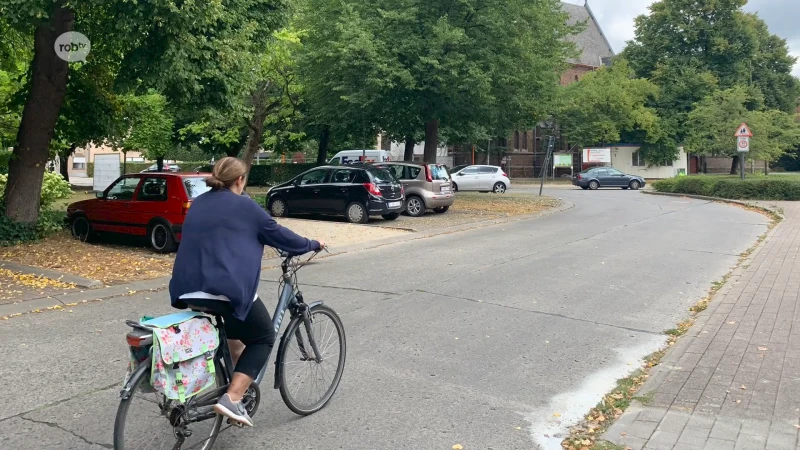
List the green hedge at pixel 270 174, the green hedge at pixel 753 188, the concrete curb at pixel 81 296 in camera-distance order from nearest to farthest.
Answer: the concrete curb at pixel 81 296
the green hedge at pixel 753 188
the green hedge at pixel 270 174

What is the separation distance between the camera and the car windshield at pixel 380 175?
60.6 ft

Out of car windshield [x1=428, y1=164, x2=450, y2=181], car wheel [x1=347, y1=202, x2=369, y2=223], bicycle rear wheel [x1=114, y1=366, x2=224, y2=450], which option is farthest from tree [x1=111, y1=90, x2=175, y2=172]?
bicycle rear wheel [x1=114, y1=366, x2=224, y2=450]

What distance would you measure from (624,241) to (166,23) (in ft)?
33.7

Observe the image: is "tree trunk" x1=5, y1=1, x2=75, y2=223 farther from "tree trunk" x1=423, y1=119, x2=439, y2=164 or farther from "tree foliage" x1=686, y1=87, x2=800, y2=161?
"tree foliage" x1=686, y1=87, x2=800, y2=161

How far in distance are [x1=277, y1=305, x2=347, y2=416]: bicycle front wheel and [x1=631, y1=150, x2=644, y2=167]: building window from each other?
57521 millimetres

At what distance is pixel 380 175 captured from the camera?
734 inches

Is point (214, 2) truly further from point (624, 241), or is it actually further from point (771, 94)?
point (771, 94)

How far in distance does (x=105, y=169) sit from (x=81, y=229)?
19.3m

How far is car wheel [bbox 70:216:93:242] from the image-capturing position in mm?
14133

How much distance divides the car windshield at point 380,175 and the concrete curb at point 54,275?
966 centimetres

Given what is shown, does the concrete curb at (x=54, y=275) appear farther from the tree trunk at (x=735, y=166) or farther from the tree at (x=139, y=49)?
the tree trunk at (x=735, y=166)

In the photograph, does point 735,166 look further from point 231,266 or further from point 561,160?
point 231,266

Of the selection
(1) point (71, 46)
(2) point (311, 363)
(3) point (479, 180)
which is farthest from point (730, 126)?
(2) point (311, 363)

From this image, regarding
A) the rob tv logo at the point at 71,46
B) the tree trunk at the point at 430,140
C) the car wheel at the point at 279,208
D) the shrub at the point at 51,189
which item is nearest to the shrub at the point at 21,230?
the rob tv logo at the point at 71,46
